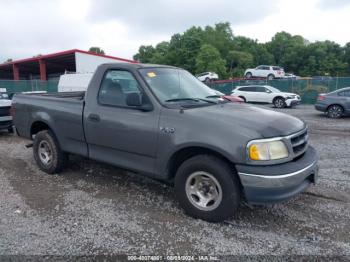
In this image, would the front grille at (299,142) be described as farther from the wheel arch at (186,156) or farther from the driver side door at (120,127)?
the driver side door at (120,127)

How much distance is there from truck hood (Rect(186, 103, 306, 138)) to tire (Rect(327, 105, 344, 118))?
39.5 feet

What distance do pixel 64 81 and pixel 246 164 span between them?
15619 mm

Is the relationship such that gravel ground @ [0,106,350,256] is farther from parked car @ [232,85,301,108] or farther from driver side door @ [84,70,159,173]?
parked car @ [232,85,301,108]

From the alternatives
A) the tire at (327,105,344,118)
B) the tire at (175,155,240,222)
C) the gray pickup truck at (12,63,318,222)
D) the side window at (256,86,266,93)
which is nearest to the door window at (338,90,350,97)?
the tire at (327,105,344,118)

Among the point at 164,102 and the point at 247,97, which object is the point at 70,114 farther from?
the point at 247,97

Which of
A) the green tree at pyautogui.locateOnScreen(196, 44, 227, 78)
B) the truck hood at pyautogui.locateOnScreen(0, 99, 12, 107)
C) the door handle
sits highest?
the green tree at pyautogui.locateOnScreen(196, 44, 227, 78)

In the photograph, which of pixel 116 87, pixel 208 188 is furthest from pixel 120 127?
pixel 208 188

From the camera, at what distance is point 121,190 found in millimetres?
4746

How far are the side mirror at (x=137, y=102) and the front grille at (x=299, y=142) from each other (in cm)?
177

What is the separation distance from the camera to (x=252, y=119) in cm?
355

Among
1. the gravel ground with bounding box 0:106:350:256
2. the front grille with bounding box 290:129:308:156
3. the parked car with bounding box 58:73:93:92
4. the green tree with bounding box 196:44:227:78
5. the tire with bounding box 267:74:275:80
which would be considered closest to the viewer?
the gravel ground with bounding box 0:106:350:256

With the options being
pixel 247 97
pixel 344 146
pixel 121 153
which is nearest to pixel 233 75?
pixel 247 97

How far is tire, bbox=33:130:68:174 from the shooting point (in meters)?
5.21

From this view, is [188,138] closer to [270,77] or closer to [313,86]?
[313,86]
